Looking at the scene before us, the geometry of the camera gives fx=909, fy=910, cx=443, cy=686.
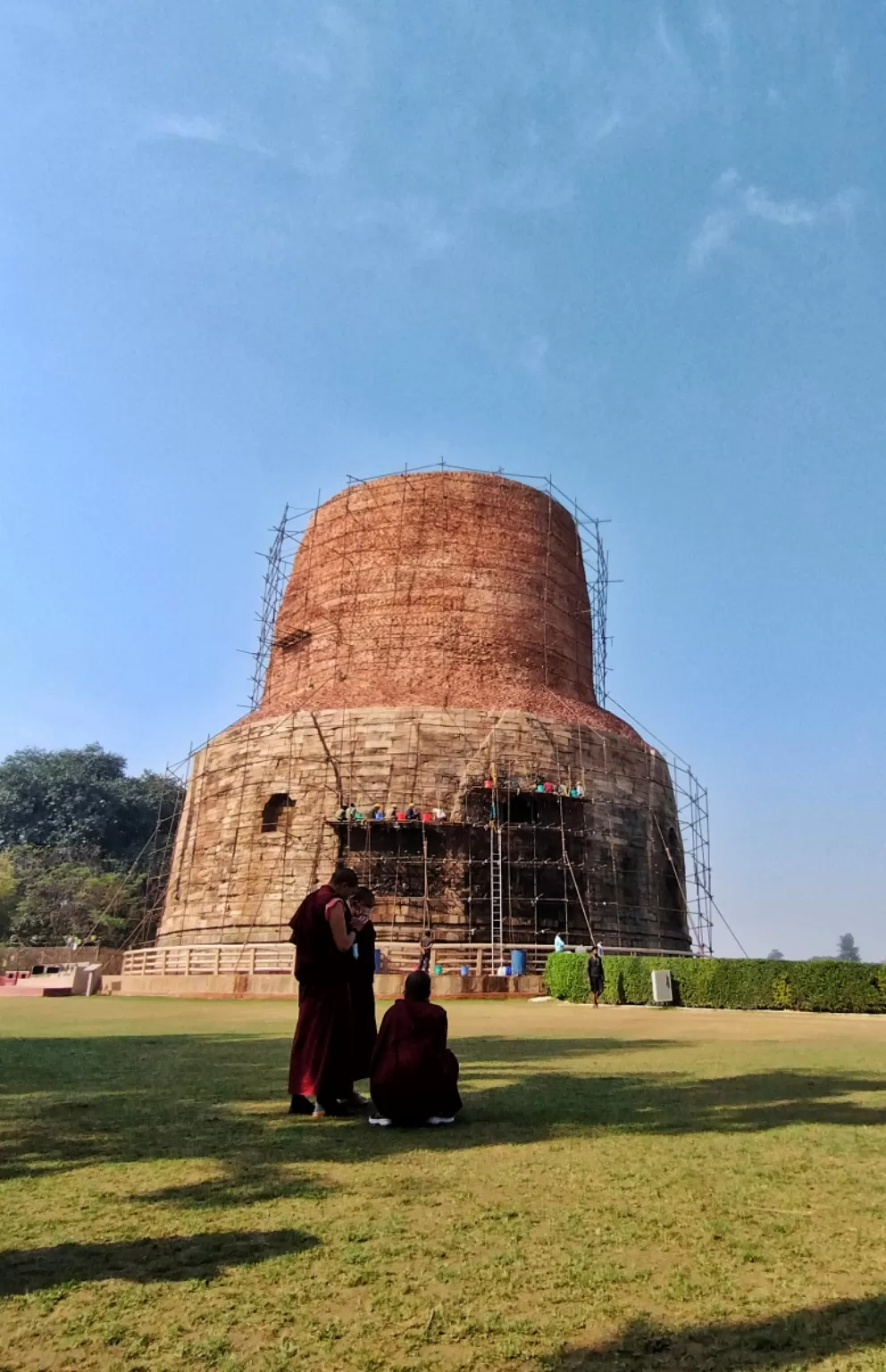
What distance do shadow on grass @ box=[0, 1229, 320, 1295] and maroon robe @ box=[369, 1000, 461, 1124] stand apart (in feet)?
6.88

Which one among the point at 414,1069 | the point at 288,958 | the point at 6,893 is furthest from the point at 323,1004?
the point at 6,893

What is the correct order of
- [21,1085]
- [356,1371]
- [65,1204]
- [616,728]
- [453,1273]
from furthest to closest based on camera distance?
[616,728] < [21,1085] < [65,1204] < [453,1273] < [356,1371]

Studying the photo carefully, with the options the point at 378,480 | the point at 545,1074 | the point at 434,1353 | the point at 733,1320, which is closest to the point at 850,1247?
the point at 733,1320

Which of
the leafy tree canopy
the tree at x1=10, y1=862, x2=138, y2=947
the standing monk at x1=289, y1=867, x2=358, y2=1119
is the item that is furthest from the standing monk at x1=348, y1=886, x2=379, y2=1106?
the tree at x1=10, y1=862, x2=138, y2=947

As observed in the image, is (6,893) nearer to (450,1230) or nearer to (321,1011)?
(321,1011)

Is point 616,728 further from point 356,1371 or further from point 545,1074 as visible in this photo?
point 356,1371

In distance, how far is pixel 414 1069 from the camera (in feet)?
16.5

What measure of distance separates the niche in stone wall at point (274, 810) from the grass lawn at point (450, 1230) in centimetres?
2028

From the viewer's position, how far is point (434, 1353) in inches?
84.6

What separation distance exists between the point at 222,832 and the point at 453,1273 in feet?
84.3

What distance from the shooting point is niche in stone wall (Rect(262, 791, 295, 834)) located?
26.5 meters

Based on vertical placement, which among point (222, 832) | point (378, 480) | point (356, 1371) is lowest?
point (356, 1371)

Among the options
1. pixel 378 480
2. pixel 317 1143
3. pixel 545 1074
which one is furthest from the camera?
pixel 378 480

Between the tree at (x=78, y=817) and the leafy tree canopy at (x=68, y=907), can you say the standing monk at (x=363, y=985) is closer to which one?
the leafy tree canopy at (x=68, y=907)
